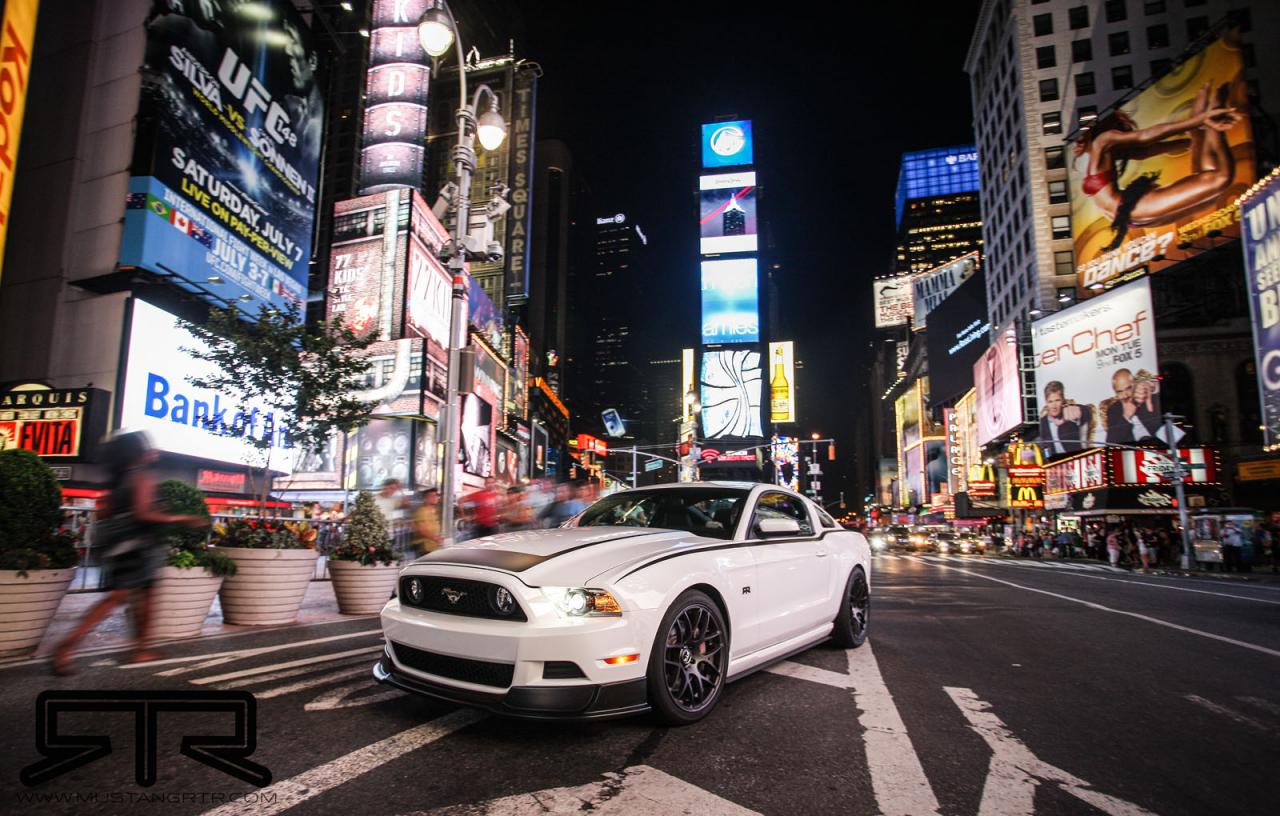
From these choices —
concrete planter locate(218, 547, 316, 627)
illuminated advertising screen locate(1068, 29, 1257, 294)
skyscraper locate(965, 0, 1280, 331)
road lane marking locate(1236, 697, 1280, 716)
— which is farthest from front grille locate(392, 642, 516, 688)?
skyscraper locate(965, 0, 1280, 331)

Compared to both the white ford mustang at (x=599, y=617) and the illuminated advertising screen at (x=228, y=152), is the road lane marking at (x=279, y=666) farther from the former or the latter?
the illuminated advertising screen at (x=228, y=152)

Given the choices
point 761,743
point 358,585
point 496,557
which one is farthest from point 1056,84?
point 496,557

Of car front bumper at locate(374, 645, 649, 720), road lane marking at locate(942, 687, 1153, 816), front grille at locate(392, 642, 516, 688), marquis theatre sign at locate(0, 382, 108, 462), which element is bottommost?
road lane marking at locate(942, 687, 1153, 816)

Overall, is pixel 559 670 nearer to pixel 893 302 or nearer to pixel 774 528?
pixel 774 528

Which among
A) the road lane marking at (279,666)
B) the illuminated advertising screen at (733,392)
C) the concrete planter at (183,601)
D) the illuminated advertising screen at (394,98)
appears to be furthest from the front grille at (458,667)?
the illuminated advertising screen at (733,392)

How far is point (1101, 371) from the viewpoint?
39844 millimetres

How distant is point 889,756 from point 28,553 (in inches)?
254

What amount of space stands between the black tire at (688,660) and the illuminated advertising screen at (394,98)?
120 feet

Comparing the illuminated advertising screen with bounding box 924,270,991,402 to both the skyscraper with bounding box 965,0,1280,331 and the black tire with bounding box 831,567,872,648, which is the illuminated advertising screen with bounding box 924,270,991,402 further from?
the black tire with bounding box 831,567,872,648

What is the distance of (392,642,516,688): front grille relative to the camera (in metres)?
3.25

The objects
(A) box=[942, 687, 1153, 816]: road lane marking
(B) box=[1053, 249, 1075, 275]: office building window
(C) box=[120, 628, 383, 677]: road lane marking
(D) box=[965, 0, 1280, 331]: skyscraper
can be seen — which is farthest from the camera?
(B) box=[1053, 249, 1075, 275]: office building window

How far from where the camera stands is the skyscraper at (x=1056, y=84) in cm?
5378

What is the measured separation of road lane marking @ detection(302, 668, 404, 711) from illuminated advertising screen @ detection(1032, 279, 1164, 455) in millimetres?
36073

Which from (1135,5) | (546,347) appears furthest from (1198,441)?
(546,347)
